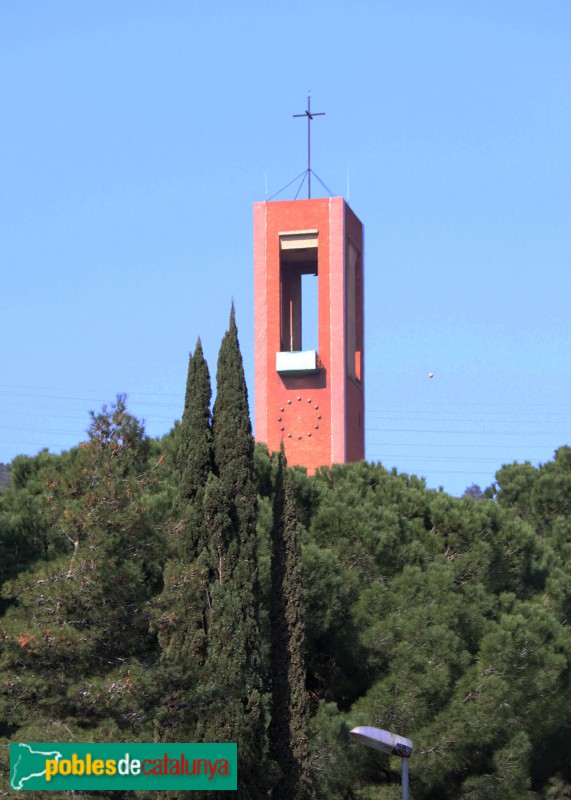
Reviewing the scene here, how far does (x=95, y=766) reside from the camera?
53.2ft

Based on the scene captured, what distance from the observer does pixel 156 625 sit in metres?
17.2

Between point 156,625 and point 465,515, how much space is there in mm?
11631

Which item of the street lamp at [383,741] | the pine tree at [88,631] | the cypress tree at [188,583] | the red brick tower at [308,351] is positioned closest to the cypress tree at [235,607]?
the cypress tree at [188,583]

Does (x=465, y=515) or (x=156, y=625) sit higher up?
(x=465, y=515)

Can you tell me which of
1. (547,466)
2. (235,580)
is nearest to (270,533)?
(235,580)

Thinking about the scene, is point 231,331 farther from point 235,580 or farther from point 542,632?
point 542,632

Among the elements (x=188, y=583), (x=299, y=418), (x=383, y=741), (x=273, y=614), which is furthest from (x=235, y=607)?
(x=299, y=418)

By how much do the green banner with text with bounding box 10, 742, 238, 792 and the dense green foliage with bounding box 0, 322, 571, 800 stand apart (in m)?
0.21

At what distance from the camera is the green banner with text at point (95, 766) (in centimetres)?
1606

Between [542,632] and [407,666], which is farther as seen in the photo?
[542,632]

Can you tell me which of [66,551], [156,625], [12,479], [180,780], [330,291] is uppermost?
[330,291]

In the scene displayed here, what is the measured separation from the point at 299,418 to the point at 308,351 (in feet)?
6.04

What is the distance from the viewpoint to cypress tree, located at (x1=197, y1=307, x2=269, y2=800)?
→ 18.4 metres

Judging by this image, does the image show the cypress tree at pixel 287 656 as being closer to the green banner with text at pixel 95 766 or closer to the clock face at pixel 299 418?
the green banner with text at pixel 95 766
